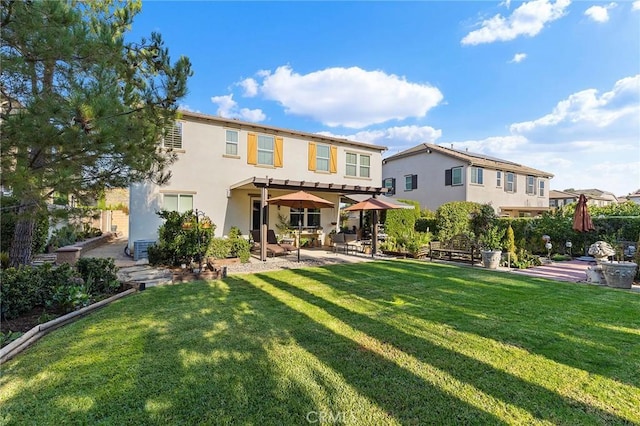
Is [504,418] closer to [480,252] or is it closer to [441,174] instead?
[480,252]

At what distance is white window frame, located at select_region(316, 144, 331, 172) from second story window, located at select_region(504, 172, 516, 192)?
687 inches

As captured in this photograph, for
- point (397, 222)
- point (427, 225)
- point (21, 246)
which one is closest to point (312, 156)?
point (397, 222)

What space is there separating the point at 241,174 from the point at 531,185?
26.3 meters

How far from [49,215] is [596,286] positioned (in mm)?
11885

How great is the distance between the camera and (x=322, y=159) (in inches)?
631

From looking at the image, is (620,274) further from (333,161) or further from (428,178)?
(428,178)

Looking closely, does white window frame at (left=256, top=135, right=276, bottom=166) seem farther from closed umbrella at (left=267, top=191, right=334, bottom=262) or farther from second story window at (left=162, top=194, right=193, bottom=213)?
second story window at (left=162, top=194, right=193, bottom=213)

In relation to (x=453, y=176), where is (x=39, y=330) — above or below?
below

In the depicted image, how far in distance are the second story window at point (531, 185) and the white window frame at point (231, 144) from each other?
25.9 m

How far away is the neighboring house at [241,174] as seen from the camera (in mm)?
12016

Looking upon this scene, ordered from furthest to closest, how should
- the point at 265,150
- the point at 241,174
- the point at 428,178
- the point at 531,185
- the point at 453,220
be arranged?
the point at 531,185, the point at 428,178, the point at 453,220, the point at 265,150, the point at 241,174

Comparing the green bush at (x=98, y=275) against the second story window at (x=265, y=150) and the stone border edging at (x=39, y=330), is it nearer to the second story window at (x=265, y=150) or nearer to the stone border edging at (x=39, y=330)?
the stone border edging at (x=39, y=330)

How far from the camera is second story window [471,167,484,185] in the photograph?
74.1ft

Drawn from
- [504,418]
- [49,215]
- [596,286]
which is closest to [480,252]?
[596,286]
